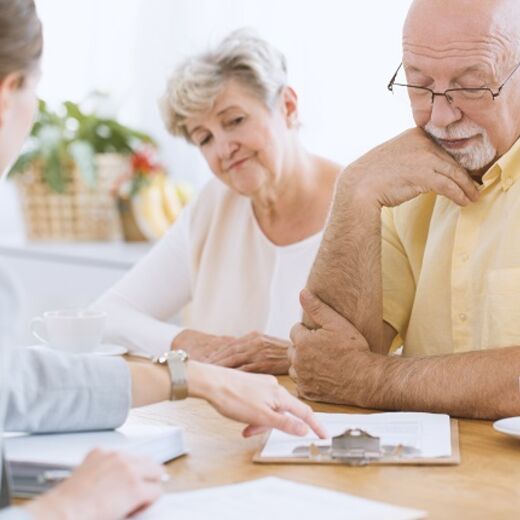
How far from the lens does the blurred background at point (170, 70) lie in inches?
134

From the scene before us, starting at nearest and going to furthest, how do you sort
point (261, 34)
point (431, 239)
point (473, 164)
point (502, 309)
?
1. point (502, 309)
2. point (473, 164)
3. point (431, 239)
4. point (261, 34)

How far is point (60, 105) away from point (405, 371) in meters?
3.04

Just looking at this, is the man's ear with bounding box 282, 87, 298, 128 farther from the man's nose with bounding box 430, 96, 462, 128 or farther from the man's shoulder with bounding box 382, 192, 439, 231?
the man's nose with bounding box 430, 96, 462, 128

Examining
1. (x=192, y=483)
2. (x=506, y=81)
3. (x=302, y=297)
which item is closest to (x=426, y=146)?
(x=506, y=81)

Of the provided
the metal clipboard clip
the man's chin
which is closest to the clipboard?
the metal clipboard clip

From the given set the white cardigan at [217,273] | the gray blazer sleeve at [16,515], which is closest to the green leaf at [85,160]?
the white cardigan at [217,273]

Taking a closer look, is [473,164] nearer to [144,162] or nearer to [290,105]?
[290,105]

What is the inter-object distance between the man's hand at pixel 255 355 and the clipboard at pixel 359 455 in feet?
2.27

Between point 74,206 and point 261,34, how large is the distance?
1.35 metres

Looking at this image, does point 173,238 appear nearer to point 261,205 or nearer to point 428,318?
point 261,205

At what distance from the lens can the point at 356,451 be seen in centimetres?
141

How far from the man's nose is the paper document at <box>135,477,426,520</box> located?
81cm

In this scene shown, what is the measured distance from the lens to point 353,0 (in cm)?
343

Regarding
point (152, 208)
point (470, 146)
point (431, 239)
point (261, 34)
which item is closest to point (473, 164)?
point (470, 146)
